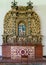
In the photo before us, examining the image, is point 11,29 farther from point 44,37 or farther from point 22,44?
point 44,37

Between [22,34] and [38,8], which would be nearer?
[22,34]

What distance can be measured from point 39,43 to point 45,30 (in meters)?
0.96

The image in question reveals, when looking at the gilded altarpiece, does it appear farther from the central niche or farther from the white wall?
the white wall

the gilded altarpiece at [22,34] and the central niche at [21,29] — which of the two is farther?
the central niche at [21,29]

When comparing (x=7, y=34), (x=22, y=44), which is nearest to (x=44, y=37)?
(x=22, y=44)

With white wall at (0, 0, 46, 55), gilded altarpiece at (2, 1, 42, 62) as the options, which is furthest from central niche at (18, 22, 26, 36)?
white wall at (0, 0, 46, 55)

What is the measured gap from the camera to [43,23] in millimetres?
13719

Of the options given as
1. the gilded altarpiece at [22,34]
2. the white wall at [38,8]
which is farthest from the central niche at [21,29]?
the white wall at [38,8]

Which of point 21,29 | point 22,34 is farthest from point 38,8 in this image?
point 22,34

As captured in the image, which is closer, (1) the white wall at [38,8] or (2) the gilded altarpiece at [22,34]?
(2) the gilded altarpiece at [22,34]

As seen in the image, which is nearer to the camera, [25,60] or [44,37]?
[25,60]

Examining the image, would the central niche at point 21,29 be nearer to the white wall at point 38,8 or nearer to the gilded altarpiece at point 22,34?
the gilded altarpiece at point 22,34

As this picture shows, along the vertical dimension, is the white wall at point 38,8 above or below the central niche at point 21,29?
above

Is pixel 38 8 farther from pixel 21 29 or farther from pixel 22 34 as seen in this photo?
pixel 22 34
